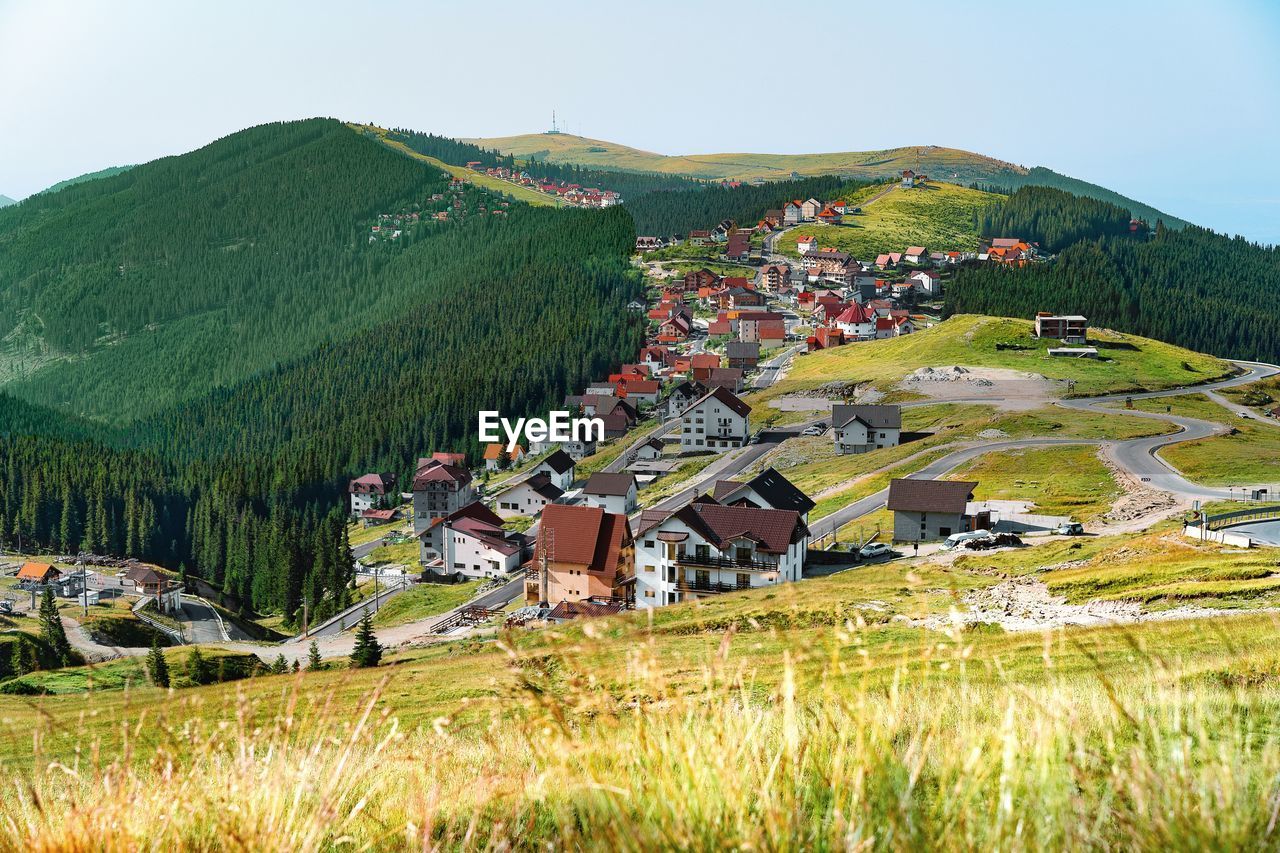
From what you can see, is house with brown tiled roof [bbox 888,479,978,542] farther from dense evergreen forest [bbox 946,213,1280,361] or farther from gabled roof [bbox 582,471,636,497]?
dense evergreen forest [bbox 946,213,1280,361]

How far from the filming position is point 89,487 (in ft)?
405

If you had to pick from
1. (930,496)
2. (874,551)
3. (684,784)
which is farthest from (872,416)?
(684,784)

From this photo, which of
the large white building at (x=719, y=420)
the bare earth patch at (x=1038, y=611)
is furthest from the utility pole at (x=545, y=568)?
the large white building at (x=719, y=420)

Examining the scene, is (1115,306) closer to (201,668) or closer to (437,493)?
(437,493)

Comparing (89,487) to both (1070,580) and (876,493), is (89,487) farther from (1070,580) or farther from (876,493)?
(1070,580)

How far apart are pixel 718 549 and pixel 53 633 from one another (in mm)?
40513

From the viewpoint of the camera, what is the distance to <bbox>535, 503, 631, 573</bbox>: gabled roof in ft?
208

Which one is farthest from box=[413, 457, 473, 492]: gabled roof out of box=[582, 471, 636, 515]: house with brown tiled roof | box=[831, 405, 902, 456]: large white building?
box=[831, 405, 902, 456]: large white building

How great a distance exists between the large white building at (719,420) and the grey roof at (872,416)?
16519mm

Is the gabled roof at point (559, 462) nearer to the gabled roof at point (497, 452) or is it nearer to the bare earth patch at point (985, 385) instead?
the gabled roof at point (497, 452)

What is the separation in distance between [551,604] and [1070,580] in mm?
33487

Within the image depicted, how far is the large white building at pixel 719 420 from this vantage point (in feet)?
358

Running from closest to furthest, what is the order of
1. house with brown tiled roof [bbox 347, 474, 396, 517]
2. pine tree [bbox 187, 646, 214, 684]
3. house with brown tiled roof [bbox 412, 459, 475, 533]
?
pine tree [bbox 187, 646, 214, 684] < house with brown tiled roof [bbox 412, 459, 475, 533] < house with brown tiled roof [bbox 347, 474, 396, 517]

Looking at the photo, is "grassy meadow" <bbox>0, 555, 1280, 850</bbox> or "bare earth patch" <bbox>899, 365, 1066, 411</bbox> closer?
"grassy meadow" <bbox>0, 555, 1280, 850</bbox>
